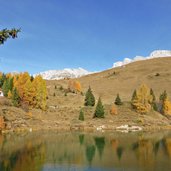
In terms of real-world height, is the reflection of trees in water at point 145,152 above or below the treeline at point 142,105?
below

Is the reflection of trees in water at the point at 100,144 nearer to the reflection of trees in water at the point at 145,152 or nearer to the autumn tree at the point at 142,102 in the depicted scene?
the reflection of trees in water at the point at 145,152

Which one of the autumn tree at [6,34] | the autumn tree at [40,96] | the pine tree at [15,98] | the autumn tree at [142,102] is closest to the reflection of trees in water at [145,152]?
the autumn tree at [6,34]

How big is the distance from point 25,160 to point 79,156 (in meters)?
9.89

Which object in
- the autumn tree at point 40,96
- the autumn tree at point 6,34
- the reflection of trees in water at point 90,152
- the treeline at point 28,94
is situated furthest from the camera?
the autumn tree at point 40,96

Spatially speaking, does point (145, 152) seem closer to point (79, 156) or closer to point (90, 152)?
point (90, 152)

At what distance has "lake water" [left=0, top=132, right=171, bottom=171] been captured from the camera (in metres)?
42.4

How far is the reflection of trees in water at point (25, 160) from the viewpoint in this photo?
41638 mm

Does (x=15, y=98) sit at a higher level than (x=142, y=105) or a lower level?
higher

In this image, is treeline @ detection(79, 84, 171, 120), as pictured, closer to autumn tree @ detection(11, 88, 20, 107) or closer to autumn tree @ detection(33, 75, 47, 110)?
autumn tree @ detection(33, 75, 47, 110)

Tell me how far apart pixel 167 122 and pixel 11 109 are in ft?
193

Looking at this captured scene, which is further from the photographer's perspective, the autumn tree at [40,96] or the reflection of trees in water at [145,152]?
the autumn tree at [40,96]

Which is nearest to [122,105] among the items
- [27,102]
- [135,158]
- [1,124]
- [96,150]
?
[27,102]

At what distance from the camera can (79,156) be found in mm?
52781

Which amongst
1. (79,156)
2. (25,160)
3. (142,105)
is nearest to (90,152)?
(79,156)
